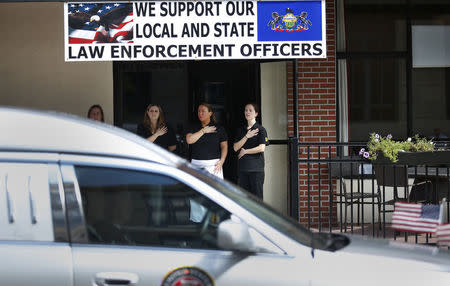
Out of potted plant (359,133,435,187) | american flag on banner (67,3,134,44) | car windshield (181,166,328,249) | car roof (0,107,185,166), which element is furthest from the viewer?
american flag on banner (67,3,134,44)

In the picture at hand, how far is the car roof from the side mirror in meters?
0.45

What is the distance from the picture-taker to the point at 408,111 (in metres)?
11.1

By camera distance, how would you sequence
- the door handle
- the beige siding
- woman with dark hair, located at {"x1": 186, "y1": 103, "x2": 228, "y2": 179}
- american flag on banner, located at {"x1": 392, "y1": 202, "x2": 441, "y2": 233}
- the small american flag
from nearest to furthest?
the door handle, the small american flag, american flag on banner, located at {"x1": 392, "y1": 202, "x2": 441, "y2": 233}, woman with dark hair, located at {"x1": 186, "y1": 103, "x2": 228, "y2": 179}, the beige siding

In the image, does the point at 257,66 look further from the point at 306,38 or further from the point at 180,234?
the point at 180,234

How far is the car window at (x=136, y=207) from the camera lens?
369cm

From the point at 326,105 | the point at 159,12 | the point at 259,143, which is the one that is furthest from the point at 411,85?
the point at 159,12

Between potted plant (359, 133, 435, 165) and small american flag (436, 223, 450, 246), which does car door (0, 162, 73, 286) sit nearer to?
small american flag (436, 223, 450, 246)

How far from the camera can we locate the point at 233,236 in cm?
353

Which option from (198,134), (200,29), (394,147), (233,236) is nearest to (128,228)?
(233,236)

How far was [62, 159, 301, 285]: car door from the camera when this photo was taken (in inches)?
138

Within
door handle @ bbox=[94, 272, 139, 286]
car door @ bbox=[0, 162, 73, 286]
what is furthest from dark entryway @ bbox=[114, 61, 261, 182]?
door handle @ bbox=[94, 272, 139, 286]

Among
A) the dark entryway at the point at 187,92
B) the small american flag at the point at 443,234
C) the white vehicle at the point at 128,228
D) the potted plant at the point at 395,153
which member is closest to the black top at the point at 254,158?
the potted plant at the point at 395,153

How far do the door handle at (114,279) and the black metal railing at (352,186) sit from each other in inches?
204

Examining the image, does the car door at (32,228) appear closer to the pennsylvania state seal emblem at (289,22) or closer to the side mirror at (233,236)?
the side mirror at (233,236)
